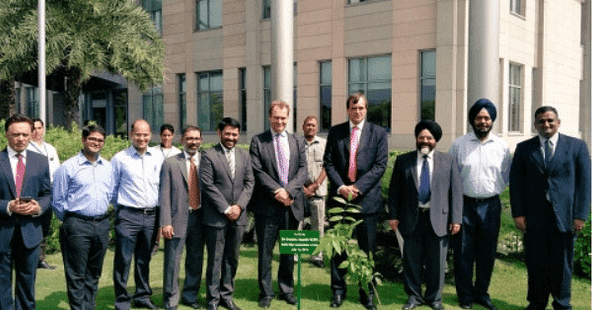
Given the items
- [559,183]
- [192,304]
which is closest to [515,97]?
[559,183]

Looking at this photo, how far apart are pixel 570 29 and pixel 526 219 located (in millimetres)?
22081

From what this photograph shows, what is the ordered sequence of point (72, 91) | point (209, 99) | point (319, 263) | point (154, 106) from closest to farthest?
point (319, 263)
point (72, 91)
point (209, 99)
point (154, 106)

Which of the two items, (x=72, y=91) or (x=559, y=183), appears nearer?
(x=559, y=183)

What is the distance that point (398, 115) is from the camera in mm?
19016

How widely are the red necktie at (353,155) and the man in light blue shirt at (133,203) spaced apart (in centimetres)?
216

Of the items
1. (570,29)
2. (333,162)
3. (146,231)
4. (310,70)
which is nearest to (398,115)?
(310,70)

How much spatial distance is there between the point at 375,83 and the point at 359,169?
556 inches

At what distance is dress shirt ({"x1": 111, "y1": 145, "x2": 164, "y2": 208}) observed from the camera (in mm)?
5750

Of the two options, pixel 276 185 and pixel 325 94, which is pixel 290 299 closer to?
pixel 276 185

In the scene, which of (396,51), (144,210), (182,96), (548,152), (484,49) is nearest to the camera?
(548,152)

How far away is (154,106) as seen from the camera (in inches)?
1131

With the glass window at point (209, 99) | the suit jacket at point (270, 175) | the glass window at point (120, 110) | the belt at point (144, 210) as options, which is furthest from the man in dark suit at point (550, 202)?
the glass window at point (120, 110)

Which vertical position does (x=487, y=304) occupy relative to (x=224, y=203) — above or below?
below

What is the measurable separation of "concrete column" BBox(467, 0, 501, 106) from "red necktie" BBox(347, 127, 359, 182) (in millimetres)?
4488
